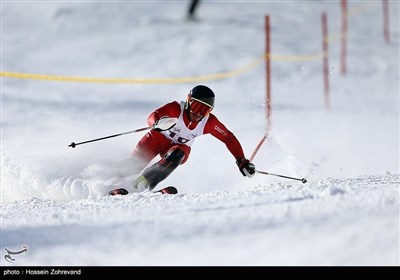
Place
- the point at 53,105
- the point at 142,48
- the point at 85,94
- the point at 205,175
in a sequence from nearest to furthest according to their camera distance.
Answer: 1. the point at 205,175
2. the point at 53,105
3. the point at 85,94
4. the point at 142,48

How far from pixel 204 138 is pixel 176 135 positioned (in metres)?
2.94

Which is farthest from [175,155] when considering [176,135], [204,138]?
[204,138]

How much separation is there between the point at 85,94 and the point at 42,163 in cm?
773

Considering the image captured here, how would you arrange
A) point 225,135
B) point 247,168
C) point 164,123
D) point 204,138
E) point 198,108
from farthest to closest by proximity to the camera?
point 204,138 < point 225,135 < point 247,168 < point 198,108 < point 164,123

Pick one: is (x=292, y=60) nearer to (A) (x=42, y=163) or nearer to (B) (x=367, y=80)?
(B) (x=367, y=80)

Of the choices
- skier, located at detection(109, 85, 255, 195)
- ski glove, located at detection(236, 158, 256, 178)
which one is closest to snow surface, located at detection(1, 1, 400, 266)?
ski glove, located at detection(236, 158, 256, 178)

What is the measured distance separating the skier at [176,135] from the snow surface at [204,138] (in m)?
0.28

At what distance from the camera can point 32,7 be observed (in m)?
21.0

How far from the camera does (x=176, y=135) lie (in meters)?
6.57

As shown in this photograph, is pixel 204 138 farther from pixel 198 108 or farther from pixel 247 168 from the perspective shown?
pixel 198 108

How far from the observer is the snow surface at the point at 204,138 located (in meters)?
3.73

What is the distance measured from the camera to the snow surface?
3730mm

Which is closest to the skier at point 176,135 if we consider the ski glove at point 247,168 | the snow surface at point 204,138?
the ski glove at point 247,168
